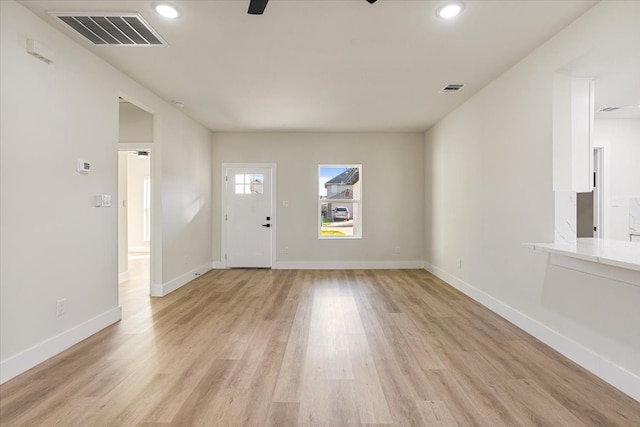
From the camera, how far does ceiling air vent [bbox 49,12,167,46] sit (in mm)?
2389

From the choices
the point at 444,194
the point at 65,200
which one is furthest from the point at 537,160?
the point at 65,200

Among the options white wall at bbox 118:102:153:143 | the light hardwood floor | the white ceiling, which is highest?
the white ceiling

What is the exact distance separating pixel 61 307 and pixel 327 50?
3255 mm

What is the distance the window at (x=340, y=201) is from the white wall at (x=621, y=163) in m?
3.79

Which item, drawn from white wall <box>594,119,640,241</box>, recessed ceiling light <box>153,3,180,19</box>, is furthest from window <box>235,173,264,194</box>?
white wall <box>594,119,640,241</box>

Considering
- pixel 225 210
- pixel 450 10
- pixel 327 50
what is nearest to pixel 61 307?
pixel 327 50

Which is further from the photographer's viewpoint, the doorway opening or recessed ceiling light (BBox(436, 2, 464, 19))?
the doorway opening

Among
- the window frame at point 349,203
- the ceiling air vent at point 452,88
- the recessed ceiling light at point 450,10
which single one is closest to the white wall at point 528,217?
the ceiling air vent at point 452,88

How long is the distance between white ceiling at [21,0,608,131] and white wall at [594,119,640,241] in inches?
85.3

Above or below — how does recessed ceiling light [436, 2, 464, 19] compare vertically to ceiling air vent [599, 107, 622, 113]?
above

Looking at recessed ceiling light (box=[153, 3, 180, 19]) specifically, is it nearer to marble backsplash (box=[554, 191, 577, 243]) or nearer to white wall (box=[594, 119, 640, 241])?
marble backsplash (box=[554, 191, 577, 243])

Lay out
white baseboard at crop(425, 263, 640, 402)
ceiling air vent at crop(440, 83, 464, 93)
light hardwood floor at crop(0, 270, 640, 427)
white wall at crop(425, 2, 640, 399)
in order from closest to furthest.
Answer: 1. light hardwood floor at crop(0, 270, 640, 427)
2. white baseboard at crop(425, 263, 640, 402)
3. white wall at crop(425, 2, 640, 399)
4. ceiling air vent at crop(440, 83, 464, 93)

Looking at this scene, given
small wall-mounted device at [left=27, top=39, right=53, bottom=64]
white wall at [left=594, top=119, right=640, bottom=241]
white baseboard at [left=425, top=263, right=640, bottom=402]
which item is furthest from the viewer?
white wall at [left=594, top=119, right=640, bottom=241]

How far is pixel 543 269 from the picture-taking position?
2822mm
